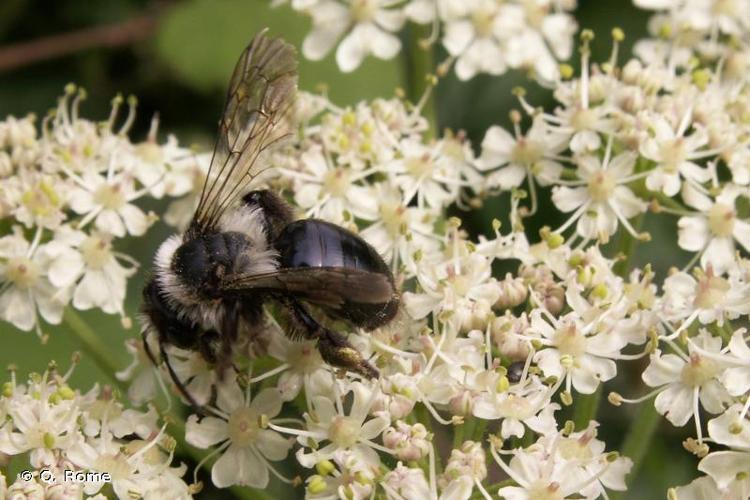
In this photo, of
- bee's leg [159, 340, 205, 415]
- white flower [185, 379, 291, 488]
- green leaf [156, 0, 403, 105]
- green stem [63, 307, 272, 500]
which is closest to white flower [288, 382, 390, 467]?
white flower [185, 379, 291, 488]

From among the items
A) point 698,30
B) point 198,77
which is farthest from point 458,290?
point 198,77

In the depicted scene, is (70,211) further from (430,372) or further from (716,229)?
(716,229)

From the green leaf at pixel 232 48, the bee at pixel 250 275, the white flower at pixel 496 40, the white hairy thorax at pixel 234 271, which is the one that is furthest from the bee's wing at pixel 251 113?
the green leaf at pixel 232 48

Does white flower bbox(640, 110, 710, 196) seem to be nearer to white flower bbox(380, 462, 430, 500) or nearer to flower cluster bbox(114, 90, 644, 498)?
flower cluster bbox(114, 90, 644, 498)

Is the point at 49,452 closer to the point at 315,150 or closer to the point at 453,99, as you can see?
the point at 315,150

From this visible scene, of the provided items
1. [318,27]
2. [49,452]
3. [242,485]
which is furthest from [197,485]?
[318,27]

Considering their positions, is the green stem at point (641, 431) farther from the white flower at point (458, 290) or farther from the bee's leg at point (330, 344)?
the bee's leg at point (330, 344)
